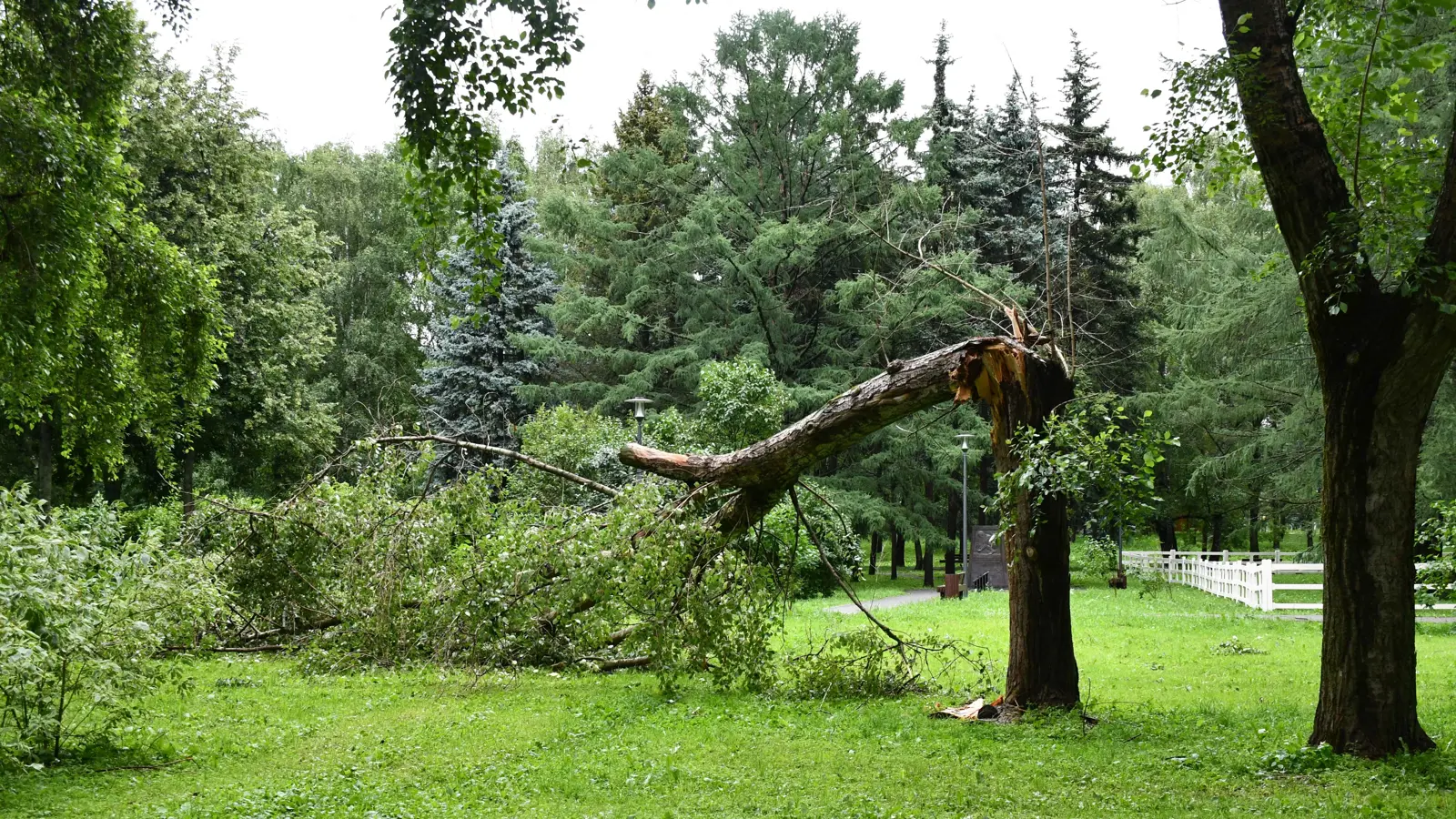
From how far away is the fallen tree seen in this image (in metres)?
8.36

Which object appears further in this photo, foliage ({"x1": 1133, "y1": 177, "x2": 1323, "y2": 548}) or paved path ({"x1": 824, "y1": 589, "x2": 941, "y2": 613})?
foliage ({"x1": 1133, "y1": 177, "x2": 1323, "y2": 548})

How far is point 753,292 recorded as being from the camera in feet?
102

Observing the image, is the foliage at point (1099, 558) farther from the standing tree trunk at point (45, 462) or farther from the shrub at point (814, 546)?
the standing tree trunk at point (45, 462)

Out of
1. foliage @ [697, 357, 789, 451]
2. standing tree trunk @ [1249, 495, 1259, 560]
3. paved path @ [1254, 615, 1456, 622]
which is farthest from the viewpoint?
standing tree trunk @ [1249, 495, 1259, 560]

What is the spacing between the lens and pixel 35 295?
35.8 feet

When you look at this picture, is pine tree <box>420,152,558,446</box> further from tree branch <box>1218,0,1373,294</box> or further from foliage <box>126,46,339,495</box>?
tree branch <box>1218,0,1373,294</box>

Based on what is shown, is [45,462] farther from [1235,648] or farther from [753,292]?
[1235,648]

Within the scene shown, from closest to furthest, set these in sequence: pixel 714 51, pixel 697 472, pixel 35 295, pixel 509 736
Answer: pixel 509 736
pixel 697 472
pixel 35 295
pixel 714 51

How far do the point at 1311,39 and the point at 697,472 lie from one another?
5775mm

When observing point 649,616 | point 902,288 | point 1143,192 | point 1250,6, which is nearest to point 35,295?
point 649,616

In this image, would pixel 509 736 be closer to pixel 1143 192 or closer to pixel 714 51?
pixel 714 51

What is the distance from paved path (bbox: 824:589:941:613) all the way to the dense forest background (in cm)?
195

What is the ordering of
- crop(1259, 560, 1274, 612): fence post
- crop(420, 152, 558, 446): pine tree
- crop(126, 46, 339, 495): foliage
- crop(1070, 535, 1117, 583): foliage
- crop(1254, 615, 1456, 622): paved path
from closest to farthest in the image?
crop(1254, 615, 1456, 622): paved path → crop(1259, 560, 1274, 612): fence post → crop(126, 46, 339, 495): foliage → crop(1070, 535, 1117, 583): foliage → crop(420, 152, 558, 446): pine tree

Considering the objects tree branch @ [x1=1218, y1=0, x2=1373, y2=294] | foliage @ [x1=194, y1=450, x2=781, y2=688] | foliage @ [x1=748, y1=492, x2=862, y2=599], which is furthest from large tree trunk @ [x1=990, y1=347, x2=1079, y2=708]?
foliage @ [x1=748, y1=492, x2=862, y2=599]
